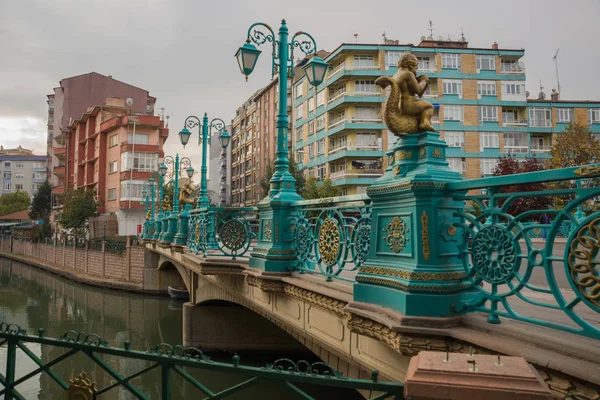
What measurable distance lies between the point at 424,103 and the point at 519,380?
2866 millimetres

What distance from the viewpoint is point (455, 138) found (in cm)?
3775

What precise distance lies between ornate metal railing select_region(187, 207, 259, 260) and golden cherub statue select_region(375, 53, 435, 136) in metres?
4.57

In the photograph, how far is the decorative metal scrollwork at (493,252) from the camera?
3277 mm

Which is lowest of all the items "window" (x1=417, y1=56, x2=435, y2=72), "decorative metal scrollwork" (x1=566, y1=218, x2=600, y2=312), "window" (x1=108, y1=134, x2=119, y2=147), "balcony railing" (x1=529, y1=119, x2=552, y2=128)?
"decorative metal scrollwork" (x1=566, y1=218, x2=600, y2=312)

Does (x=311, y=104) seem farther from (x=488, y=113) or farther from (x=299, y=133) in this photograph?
(x=488, y=113)

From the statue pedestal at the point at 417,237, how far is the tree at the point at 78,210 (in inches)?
1797

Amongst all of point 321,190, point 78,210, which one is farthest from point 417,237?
point 78,210

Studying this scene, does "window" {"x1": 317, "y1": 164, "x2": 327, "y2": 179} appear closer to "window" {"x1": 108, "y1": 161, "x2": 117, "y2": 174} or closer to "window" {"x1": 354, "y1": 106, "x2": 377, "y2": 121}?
"window" {"x1": 354, "y1": 106, "x2": 377, "y2": 121}

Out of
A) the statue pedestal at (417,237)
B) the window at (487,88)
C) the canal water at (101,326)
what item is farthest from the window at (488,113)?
the statue pedestal at (417,237)

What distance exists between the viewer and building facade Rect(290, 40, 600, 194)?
1481 inches

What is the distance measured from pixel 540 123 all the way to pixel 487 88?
17.1 ft

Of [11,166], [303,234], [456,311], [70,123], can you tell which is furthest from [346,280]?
[11,166]

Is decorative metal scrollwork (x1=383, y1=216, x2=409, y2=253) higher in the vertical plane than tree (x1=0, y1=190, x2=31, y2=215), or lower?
lower

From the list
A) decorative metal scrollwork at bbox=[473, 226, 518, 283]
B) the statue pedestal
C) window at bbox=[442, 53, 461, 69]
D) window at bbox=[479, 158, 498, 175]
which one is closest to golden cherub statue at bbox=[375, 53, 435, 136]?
the statue pedestal
